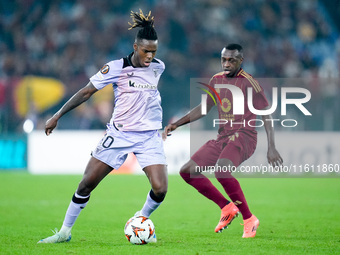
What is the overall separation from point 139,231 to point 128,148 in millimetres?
930

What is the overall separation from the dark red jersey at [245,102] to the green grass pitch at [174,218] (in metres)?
1.37

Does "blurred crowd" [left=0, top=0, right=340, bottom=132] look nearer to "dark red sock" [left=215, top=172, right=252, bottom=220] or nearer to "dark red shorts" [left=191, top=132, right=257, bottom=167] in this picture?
"dark red shorts" [left=191, top=132, right=257, bottom=167]

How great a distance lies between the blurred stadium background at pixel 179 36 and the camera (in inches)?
861

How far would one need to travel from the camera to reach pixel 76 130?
18.2 metres

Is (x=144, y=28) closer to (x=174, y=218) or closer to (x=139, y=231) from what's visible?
(x=139, y=231)

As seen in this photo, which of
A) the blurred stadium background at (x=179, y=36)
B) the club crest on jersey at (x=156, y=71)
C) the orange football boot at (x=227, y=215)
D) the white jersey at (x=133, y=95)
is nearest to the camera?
the white jersey at (x=133, y=95)

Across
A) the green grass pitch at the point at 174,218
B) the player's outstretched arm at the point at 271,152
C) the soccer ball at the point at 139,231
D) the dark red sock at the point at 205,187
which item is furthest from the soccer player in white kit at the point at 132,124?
the player's outstretched arm at the point at 271,152

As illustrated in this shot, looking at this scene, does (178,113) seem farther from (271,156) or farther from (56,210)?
(271,156)

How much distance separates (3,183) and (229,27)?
11709 millimetres

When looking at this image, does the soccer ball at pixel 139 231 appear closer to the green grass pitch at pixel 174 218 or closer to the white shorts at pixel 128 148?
the green grass pitch at pixel 174 218

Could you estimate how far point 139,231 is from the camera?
6.83 metres

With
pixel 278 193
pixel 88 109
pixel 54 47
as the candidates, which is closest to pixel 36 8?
pixel 54 47

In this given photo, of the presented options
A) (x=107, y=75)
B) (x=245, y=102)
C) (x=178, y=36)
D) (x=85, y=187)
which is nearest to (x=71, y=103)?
(x=107, y=75)

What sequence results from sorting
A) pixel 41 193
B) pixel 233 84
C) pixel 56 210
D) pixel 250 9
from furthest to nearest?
1. pixel 250 9
2. pixel 41 193
3. pixel 56 210
4. pixel 233 84
